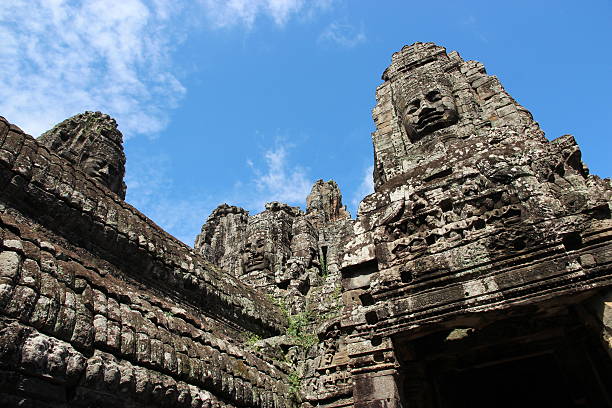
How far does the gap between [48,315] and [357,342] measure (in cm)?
338

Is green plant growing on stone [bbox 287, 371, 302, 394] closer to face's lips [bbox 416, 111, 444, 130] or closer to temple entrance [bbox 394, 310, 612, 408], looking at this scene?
temple entrance [bbox 394, 310, 612, 408]

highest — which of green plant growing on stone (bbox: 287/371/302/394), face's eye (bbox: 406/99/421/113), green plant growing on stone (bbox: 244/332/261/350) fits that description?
face's eye (bbox: 406/99/421/113)

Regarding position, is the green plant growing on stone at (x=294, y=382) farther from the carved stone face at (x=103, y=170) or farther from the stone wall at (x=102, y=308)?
the carved stone face at (x=103, y=170)

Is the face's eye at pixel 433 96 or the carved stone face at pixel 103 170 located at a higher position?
the carved stone face at pixel 103 170

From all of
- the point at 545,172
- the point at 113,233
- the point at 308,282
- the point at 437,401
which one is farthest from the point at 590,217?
the point at 308,282

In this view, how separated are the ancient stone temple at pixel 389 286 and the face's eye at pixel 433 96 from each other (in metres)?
0.04

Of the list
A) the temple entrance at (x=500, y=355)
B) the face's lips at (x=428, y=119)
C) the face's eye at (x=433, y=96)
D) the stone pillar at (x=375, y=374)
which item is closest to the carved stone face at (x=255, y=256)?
the temple entrance at (x=500, y=355)

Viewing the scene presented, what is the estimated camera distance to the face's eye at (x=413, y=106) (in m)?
7.14

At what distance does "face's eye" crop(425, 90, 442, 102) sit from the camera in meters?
7.00

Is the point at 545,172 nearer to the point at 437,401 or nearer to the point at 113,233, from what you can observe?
the point at 437,401

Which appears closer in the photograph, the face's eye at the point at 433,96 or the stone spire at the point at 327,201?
the face's eye at the point at 433,96

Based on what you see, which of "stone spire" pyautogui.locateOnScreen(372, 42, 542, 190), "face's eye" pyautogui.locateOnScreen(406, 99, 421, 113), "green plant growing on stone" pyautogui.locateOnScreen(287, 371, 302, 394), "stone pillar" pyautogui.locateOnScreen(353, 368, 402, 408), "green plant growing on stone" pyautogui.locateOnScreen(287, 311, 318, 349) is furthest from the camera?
"green plant growing on stone" pyautogui.locateOnScreen(287, 311, 318, 349)

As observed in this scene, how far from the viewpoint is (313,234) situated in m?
16.7

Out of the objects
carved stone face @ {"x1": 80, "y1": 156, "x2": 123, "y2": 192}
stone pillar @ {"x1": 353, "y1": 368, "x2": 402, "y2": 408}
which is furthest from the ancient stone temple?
carved stone face @ {"x1": 80, "y1": 156, "x2": 123, "y2": 192}
